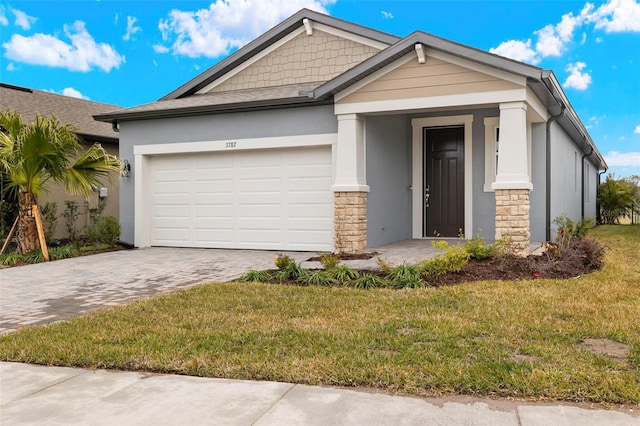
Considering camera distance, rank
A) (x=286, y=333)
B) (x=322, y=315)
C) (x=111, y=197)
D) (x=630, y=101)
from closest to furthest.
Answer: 1. (x=286, y=333)
2. (x=322, y=315)
3. (x=111, y=197)
4. (x=630, y=101)

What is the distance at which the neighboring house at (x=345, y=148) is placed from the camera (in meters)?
9.50

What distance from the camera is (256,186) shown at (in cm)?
1179

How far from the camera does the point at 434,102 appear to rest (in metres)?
9.70

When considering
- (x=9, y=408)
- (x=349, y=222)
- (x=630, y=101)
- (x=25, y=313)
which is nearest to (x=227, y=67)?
(x=349, y=222)

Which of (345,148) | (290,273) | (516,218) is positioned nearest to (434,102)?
(345,148)

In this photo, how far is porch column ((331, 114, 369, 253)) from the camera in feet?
33.9

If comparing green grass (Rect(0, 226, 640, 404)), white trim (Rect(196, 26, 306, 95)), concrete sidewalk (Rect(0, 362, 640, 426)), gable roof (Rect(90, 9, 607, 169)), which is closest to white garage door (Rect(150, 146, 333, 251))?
gable roof (Rect(90, 9, 607, 169))

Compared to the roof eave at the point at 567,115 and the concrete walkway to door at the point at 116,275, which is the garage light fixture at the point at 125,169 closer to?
the concrete walkway to door at the point at 116,275

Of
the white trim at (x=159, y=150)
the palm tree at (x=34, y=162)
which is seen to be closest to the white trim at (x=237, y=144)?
the white trim at (x=159, y=150)

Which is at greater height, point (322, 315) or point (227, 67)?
point (227, 67)

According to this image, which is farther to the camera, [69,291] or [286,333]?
[69,291]

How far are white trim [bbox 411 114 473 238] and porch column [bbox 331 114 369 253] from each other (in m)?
2.81

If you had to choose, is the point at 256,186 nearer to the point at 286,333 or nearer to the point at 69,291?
the point at 69,291

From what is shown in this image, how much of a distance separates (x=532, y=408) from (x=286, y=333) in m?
2.13
